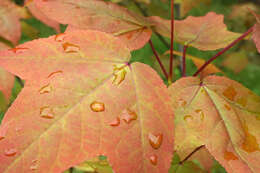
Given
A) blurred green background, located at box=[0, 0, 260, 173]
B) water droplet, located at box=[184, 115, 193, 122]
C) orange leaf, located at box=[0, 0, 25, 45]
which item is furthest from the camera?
blurred green background, located at box=[0, 0, 260, 173]

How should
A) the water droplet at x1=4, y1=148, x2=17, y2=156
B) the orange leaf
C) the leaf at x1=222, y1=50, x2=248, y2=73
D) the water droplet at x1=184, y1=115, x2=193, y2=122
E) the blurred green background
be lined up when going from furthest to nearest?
1. the leaf at x1=222, y1=50, x2=248, y2=73
2. the blurred green background
3. the orange leaf
4. the water droplet at x1=184, y1=115, x2=193, y2=122
5. the water droplet at x1=4, y1=148, x2=17, y2=156

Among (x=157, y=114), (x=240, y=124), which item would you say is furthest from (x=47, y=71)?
(x=240, y=124)

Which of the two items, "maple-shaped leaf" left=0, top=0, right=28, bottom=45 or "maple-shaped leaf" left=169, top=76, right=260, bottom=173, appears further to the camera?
"maple-shaped leaf" left=0, top=0, right=28, bottom=45

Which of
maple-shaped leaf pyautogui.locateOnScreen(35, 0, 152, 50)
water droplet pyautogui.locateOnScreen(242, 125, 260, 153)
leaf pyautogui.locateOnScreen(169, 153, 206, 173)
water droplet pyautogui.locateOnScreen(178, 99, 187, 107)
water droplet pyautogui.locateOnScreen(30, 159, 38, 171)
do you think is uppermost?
maple-shaped leaf pyautogui.locateOnScreen(35, 0, 152, 50)

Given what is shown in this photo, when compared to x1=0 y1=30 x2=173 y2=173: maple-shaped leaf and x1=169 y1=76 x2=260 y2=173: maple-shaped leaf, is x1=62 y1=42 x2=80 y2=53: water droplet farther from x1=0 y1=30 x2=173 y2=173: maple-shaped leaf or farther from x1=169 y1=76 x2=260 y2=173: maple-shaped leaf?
x1=169 y1=76 x2=260 y2=173: maple-shaped leaf

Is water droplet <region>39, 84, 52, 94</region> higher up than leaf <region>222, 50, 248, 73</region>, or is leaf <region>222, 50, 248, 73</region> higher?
leaf <region>222, 50, 248, 73</region>

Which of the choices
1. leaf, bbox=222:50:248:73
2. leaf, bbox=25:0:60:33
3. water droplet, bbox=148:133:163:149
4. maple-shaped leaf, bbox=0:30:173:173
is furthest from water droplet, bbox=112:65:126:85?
leaf, bbox=222:50:248:73

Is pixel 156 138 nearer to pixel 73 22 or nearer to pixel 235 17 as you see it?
pixel 73 22
